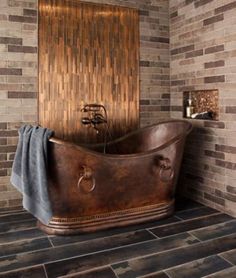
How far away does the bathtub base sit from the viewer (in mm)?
2359

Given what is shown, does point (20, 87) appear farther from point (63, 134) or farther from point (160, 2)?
point (160, 2)

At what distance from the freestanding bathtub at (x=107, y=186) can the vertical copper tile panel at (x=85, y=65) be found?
0.87m

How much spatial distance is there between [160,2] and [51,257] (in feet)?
9.98

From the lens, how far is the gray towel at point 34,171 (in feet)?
7.00

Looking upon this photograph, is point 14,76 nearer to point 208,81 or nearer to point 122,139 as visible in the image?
point 122,139

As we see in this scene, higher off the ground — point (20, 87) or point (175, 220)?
point (20, 87)

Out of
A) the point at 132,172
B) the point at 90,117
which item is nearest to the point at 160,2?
the point at 90,117

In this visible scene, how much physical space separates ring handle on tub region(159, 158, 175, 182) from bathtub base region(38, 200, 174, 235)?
27 centimetres

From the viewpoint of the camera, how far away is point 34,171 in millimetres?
2203

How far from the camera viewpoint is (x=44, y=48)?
301cm

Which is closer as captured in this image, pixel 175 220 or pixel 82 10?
pixel 175 220

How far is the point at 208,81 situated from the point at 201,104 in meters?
0.27

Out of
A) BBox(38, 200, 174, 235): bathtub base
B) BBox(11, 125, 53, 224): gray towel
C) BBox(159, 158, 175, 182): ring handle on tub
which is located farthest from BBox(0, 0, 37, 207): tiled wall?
BBox(159, 158, 175, 182): ring handle on tub

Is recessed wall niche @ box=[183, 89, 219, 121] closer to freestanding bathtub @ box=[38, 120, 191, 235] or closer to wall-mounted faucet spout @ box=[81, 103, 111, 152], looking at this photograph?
freestanding bathtub @ box=[38, 120, 191, 235]
